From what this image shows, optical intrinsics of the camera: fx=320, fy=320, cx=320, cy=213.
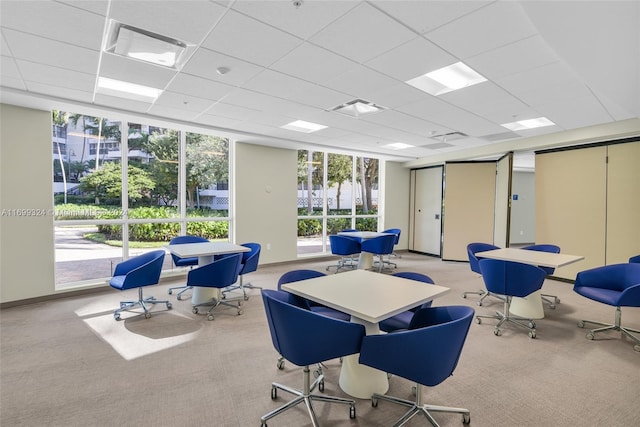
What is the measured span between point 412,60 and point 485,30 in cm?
68

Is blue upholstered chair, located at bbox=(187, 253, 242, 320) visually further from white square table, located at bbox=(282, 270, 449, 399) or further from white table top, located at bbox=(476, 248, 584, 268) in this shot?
white table top, located at bbox=(476, 248, 584, 268)

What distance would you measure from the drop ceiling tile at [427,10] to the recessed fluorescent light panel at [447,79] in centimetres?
96

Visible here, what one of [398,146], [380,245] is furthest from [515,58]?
[398,146]

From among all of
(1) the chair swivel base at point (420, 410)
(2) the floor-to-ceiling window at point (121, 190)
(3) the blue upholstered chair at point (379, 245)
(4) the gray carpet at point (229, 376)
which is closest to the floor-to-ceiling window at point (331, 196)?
(3) the blue upholstered chair at point (379, 245)

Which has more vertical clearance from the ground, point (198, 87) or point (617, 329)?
point (198, 87)

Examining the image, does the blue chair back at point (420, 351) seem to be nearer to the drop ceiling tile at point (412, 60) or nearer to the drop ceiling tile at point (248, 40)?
the drop ceiling tile at point (412, 60)

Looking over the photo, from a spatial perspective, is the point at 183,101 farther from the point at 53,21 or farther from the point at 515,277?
the point at 515,277

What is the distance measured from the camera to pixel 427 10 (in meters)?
2.29

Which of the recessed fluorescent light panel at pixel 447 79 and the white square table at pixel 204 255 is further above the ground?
the recessed fluorescent light panel at pixel 447 79

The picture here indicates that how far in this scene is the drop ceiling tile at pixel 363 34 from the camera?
2.39 metres

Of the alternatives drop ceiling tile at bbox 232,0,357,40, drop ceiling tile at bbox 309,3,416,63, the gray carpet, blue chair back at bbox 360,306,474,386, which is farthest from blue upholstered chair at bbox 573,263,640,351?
drop ceiling tile at bbox 232,0,357,40

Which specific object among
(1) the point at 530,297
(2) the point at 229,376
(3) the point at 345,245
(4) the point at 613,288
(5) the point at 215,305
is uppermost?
(3) the point at 345,245

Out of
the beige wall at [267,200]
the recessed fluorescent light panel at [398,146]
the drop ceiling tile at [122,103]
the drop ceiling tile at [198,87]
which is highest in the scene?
the drop ceiling tile at [198,87]

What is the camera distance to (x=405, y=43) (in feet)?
9.02
